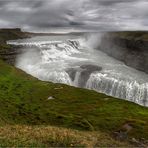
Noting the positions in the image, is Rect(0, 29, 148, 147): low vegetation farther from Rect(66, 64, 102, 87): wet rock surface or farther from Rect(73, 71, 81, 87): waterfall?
Rect(66, 64, 102, 87): wet rock surface

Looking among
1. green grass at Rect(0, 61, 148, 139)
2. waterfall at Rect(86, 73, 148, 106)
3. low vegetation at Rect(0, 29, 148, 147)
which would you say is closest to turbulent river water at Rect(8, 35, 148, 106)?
waterfall at Rect(86, 73, 148, 106)

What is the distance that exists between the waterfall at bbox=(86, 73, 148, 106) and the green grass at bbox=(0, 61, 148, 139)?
28779 mm

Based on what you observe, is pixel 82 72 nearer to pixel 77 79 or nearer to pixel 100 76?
pixel 77 79

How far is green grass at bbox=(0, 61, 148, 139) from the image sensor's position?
7725cm

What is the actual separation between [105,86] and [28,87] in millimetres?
37766

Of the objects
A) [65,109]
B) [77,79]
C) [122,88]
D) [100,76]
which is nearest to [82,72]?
[77,79]

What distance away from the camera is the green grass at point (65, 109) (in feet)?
253

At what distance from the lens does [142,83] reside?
146625mm

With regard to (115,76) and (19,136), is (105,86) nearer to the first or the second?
(115,76)

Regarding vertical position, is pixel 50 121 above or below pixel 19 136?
below

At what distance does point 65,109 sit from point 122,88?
5439 cm

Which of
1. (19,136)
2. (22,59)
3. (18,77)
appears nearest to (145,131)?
(19,136)

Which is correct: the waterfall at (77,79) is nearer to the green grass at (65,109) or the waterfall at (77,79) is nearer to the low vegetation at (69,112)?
the low vegetation at (69,112)

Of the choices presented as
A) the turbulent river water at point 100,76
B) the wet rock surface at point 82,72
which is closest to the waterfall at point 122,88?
the turbulent river water at point 100,76
